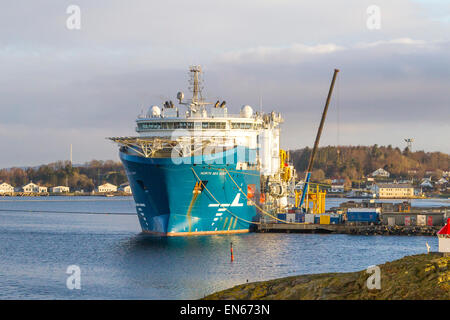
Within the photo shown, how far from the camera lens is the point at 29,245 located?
48.3 m

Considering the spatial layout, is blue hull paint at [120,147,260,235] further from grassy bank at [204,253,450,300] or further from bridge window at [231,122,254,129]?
grassy bank at [204,253,450,300]

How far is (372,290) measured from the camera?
52.4ft

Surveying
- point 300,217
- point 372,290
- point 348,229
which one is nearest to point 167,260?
point 300,217

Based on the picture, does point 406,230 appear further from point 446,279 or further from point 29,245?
point 446,279

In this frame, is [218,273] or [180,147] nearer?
[218,273]

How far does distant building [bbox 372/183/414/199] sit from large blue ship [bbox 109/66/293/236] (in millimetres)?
136314

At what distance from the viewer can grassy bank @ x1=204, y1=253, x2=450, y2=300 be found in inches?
617

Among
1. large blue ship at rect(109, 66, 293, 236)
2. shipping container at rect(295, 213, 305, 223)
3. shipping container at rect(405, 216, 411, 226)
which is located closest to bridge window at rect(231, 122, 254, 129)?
large blue ship at rect(109, 66, 293, 236)

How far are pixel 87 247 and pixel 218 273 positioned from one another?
15.3 metres

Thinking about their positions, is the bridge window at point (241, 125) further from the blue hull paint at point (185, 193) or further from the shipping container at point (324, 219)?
the shipping container at point (324, 219)

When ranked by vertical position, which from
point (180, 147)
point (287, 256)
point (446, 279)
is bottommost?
point (287, 256)

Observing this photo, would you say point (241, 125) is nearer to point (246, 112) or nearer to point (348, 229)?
point (246, 112)
